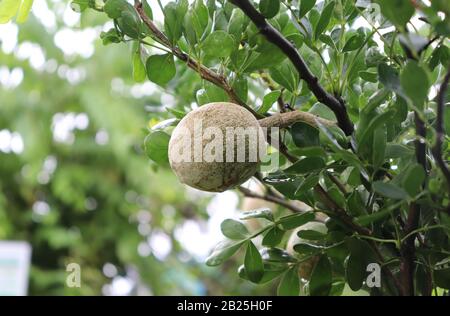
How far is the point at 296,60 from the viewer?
369mm

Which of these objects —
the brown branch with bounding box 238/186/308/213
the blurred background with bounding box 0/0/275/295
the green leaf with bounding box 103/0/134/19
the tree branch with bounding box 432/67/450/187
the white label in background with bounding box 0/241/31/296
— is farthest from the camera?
the blurred background with bounding box 0/0/275/295

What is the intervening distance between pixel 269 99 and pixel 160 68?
7cm

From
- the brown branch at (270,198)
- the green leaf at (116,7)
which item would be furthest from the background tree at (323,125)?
the brown branch at (270,198)

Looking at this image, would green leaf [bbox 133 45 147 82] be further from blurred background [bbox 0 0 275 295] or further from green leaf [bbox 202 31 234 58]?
blurred background [bbox 0 0 275 295]

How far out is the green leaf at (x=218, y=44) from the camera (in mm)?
376

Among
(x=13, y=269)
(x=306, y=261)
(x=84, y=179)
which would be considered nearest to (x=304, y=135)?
(x=306, y=261)

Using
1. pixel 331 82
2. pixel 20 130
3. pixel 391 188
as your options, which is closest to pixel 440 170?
pixel 391 188

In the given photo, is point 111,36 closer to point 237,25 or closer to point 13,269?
point 237,25

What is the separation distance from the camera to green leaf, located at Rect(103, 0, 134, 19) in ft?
1.26

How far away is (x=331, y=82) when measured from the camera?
42cm

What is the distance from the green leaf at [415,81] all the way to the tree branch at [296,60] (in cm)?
9

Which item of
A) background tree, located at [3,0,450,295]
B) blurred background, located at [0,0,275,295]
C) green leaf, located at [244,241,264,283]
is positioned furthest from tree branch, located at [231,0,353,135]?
blurred background, located at [0,0,275,295]

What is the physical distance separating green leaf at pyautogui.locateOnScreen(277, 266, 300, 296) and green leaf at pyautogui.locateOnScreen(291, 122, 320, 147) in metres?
0.11
